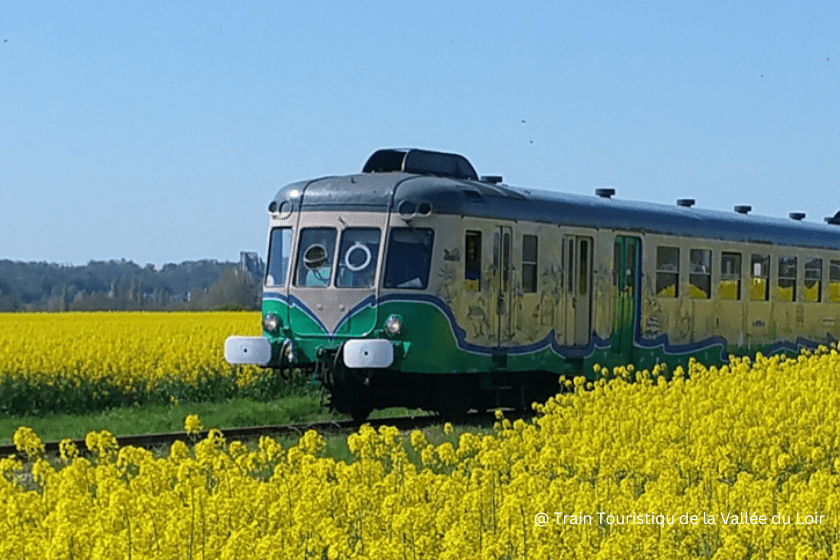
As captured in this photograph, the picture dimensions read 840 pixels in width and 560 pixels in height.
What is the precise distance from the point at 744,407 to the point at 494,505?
5.03 metres

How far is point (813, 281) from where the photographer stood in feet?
74.1

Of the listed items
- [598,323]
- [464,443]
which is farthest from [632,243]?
[464,443]

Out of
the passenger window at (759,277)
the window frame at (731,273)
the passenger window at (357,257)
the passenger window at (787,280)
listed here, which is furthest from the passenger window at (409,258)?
the passenger window at (787,280)

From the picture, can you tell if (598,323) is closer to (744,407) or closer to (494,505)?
(744,407)

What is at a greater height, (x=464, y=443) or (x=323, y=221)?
(x=323, y=221)

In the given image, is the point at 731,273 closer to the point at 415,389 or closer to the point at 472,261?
the point at 472,261

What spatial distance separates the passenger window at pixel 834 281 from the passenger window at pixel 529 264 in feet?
25.9

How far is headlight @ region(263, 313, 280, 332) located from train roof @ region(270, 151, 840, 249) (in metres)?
1.19

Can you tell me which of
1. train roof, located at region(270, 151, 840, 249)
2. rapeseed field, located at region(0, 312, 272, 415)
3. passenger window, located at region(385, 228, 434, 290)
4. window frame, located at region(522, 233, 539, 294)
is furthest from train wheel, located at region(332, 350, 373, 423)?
rapeseed field, located at region(0, 312, 272, 415)

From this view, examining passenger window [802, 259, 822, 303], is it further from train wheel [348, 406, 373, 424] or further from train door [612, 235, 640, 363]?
train wheel [348, 406, 373, 424]

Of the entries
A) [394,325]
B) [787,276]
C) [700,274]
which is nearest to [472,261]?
[394,325]

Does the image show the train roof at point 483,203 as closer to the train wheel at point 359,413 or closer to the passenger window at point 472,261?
the passenger window at point 472,261

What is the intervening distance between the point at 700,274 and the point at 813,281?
339cm

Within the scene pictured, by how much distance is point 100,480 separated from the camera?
7.23 meters
